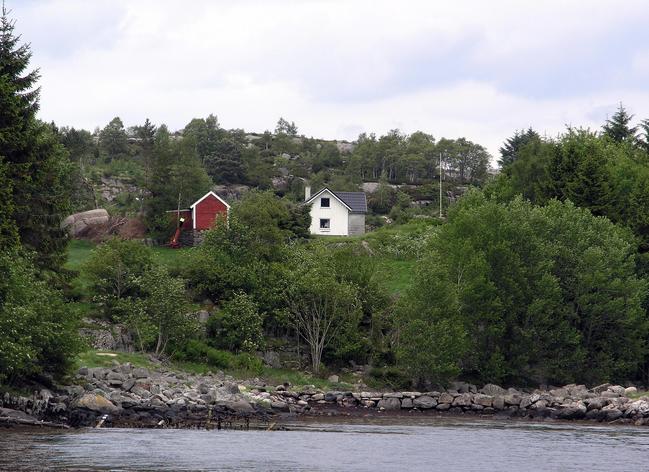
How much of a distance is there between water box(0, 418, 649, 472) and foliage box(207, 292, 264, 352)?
15254 mm

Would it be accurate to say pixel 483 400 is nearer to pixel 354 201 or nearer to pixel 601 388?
pixel 601 388

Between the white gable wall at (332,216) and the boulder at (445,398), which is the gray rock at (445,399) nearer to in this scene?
the boulder at (445,398)

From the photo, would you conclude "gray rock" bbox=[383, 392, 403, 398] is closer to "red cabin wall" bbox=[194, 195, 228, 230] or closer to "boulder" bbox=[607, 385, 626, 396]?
"boulder" bbox=[607, 385, 626, 396]

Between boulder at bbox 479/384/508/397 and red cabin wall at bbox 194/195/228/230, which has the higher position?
red cabin wall at bbox 194/195/228/230

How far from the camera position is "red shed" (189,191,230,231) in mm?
89125

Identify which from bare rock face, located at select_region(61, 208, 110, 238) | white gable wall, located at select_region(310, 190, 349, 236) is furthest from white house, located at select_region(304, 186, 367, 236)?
bare rock face, located at select_region(61, 208, 110, 238)

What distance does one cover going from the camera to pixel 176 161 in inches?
3664

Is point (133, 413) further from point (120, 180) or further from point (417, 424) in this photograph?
point (120, 180)

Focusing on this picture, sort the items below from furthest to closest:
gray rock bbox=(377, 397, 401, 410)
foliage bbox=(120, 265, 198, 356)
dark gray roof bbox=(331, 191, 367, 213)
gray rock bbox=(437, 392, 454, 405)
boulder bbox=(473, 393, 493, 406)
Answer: dark gray roof bbox=(331, 191, 367, 213) → foliage bbox=(120, 265, 198, 356) → gray rock bbox=(437, 392, 454, 405) → boulder bbox=(473, 393, 493, 406) → gray rock bbox=(377, 397, 401, 410)

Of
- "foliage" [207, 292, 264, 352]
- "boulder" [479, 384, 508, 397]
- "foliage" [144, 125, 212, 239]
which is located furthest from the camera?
"foliage" [144, 125, 212, 239]

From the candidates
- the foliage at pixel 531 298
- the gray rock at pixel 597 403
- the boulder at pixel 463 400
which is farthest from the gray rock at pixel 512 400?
the foliage at pixel 531 298

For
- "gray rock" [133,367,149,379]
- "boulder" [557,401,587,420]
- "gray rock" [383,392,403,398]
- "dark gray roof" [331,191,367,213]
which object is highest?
"dark gray roof" [331,191,367,213]

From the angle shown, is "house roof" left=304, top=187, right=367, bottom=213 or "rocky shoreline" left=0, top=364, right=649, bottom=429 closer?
"rocky shoreline" left=0, top=364, right=649, bottom=429

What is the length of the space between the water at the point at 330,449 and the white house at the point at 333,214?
5381 cm
